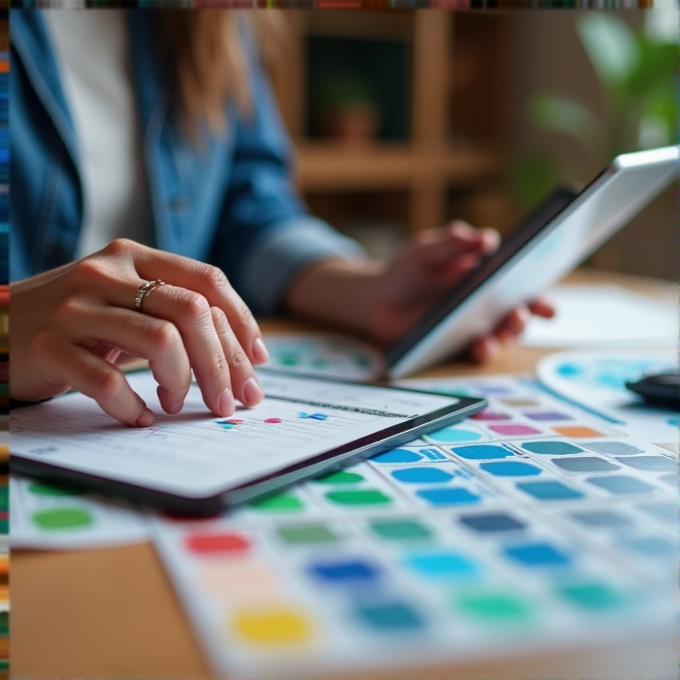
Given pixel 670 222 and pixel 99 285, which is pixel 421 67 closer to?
pixel 670 222

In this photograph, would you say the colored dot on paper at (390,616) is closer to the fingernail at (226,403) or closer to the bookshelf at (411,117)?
the fingernail at (226,403)

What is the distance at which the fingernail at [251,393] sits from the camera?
0.46 m

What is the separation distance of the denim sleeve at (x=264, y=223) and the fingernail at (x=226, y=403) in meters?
0.43

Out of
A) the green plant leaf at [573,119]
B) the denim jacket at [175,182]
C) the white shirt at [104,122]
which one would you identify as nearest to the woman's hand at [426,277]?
the denim jacket at [175,182]

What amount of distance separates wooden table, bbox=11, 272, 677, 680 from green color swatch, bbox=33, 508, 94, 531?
0.02 m

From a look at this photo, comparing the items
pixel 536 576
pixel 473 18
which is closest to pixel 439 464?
pixel 536 576

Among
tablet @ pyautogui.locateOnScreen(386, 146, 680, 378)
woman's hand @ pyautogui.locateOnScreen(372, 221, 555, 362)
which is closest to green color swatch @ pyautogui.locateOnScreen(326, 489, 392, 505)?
tablet @ pyautogui.locateOnScreen(386, 146, 680, 378)

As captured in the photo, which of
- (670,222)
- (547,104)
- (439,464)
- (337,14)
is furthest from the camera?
(337,14)

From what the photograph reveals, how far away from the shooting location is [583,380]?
23.6 inches

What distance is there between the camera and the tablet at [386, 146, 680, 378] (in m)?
0.52

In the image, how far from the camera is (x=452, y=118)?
284 centimetres

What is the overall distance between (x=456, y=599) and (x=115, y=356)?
26 cm

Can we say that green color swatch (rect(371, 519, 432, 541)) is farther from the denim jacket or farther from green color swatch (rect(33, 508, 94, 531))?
the denim jacket

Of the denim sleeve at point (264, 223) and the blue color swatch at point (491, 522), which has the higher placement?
the denim sleeve at point (264, 223)
